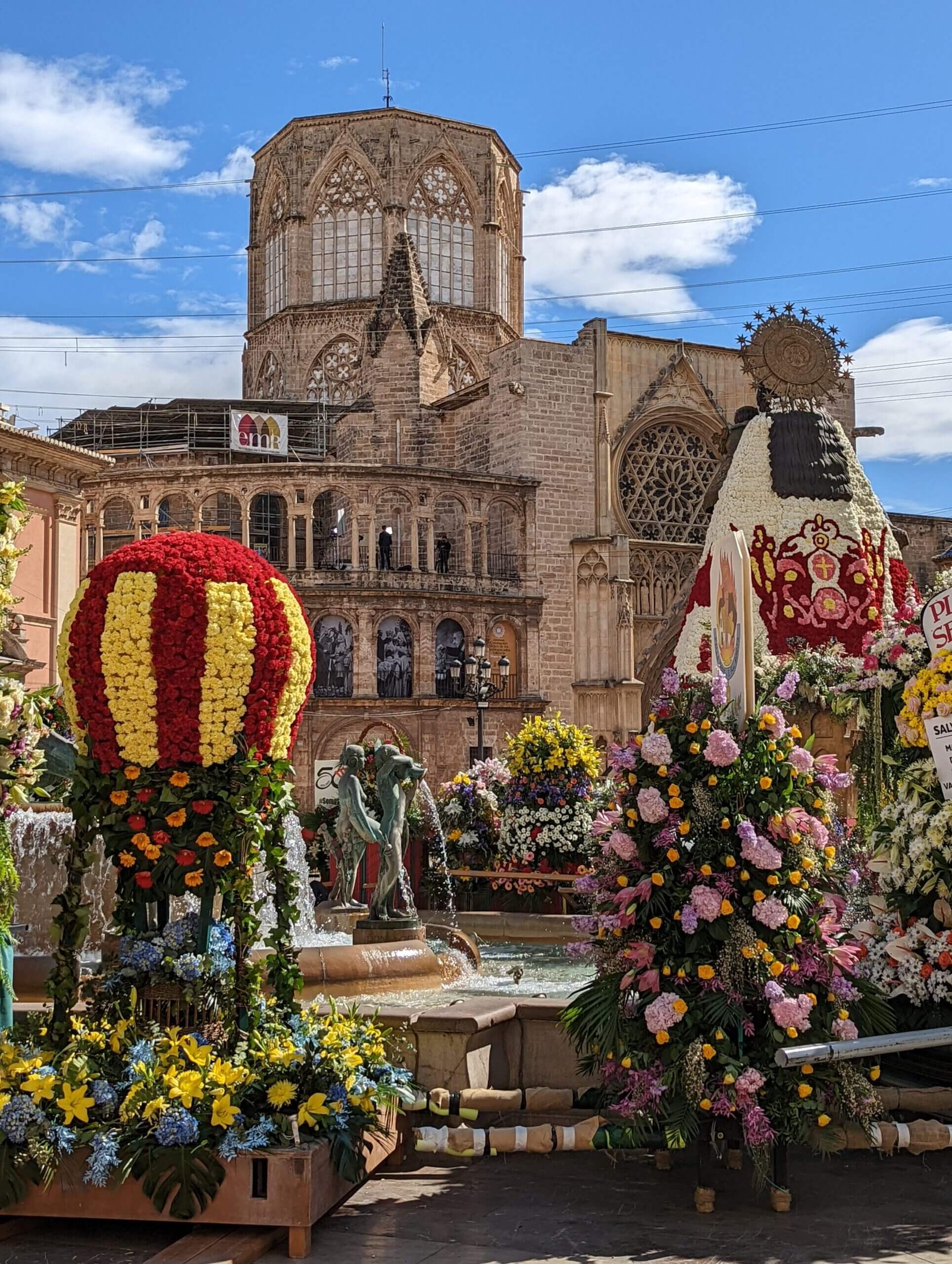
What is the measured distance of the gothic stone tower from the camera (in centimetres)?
4862

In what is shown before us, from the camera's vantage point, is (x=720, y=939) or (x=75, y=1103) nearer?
(x=75, y=1103)

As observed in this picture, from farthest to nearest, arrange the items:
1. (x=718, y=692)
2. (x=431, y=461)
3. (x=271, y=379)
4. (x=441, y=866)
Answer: (x=271, y=379), (x=431, y=461), (x=441, y=866), (x=718, y=692)

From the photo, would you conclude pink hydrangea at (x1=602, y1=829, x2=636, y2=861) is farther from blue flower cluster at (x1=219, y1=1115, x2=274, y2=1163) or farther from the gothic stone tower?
the gothic stone tower

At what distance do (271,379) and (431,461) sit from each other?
1058cm

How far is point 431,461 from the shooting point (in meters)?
41.9

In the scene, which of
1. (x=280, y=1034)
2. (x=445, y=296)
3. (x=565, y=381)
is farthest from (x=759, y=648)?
(x=445, y=296)

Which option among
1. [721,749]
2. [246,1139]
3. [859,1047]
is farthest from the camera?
[721,749]

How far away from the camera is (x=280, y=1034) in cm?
601

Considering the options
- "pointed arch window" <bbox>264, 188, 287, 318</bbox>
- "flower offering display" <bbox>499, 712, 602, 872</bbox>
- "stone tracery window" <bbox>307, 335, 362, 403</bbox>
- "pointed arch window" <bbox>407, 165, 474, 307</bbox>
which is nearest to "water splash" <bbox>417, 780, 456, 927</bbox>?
"flower offering display" <bbox>499, 712, 602, 872</bbox>

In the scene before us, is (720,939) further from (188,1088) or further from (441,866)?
(441,866)

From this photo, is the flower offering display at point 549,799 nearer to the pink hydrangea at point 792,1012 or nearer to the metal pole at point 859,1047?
the metal pole at point 859,1047

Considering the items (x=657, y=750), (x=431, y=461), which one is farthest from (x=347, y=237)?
(x=657, y=750)

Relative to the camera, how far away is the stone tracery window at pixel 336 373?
48094 millimetres

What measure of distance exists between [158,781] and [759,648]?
7.63m
